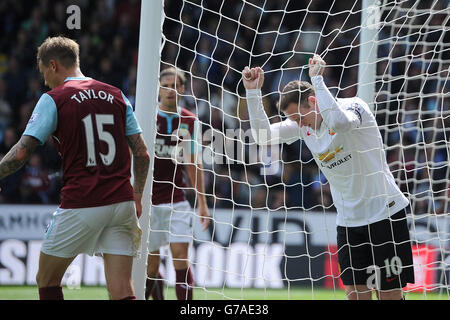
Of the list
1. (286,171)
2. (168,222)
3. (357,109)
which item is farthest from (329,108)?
(286,171)

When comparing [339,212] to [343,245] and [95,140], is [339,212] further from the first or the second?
[95,140]

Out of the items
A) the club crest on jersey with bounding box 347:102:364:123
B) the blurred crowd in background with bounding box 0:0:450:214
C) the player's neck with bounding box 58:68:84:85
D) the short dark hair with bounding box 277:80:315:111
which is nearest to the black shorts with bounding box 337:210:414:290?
the club crest on jersey with bounding box 347:102:364:123

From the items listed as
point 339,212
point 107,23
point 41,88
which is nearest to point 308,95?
point 339,212

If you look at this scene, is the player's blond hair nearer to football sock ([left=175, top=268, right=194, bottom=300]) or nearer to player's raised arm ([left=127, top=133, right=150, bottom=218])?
player's raised arm ([left=127, top=133, right=150, bottom=218])

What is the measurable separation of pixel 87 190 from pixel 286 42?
7.07 meters

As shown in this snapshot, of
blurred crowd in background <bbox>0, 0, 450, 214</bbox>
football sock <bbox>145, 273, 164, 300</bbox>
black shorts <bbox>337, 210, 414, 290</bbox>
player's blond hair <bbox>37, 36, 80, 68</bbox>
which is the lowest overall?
football sock <bbox>145, 273, 164, 300</bbox>

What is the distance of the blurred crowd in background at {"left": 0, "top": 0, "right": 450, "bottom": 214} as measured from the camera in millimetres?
7941

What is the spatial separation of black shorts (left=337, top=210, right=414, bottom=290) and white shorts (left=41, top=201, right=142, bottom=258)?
1.41 meters

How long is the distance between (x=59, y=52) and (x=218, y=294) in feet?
12.5

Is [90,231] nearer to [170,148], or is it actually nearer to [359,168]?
[359,168]

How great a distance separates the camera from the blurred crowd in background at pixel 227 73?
7.94 m

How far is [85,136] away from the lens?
3.19 m

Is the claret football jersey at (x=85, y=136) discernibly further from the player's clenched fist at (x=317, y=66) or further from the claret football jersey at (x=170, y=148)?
the claret football jersey at (x=170, y=148)

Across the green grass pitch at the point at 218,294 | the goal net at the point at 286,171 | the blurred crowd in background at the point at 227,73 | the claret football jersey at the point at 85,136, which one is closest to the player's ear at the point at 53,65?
the claret football jersey at the point at 85,136
